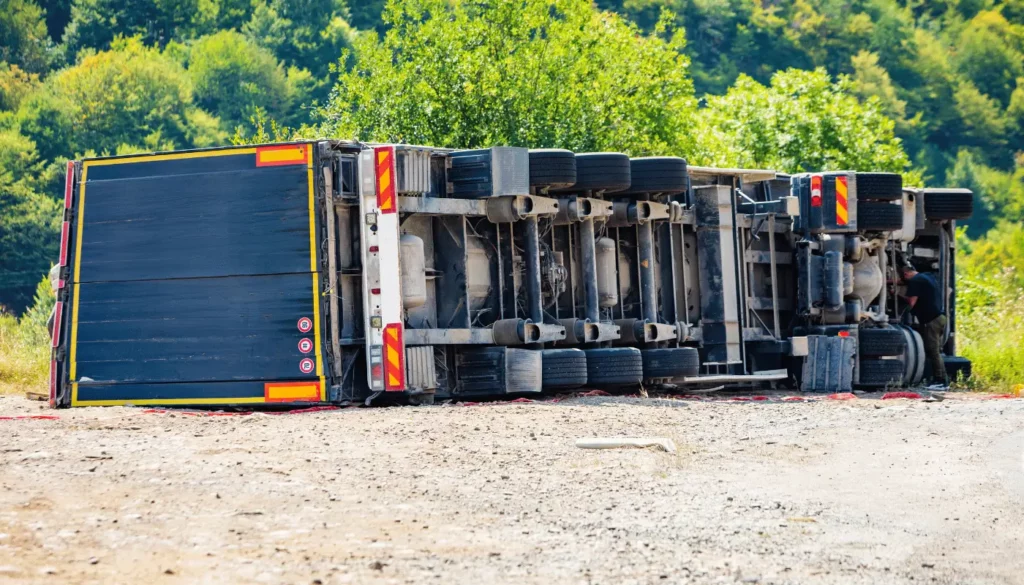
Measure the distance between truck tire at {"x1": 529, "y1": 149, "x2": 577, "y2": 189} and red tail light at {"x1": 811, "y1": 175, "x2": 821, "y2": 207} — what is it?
4868mm

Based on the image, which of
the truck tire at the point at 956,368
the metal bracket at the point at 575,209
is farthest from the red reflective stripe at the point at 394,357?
the truck tire at the point at 956,368

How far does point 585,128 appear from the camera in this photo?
3928 cm

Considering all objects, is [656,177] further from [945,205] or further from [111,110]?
[111,110]

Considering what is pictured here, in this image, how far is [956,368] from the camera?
71.1 ft

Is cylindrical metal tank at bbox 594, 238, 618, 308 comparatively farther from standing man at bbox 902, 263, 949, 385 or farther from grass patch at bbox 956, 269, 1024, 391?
grass patch at bbox 956, 269, 1024, 391

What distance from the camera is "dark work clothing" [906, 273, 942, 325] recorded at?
21.3 m

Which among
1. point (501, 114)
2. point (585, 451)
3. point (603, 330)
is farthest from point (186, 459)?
point (501, 114)

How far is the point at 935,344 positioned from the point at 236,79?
2916 inches

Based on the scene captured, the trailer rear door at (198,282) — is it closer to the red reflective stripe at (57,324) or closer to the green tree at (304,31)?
the red reflective stripe at (57,324)

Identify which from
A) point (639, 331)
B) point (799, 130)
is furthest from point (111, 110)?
point (639, 331)

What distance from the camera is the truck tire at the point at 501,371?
15.2 meters

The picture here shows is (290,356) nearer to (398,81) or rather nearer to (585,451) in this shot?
(585,451)

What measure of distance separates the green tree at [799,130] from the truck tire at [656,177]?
31.5 metres

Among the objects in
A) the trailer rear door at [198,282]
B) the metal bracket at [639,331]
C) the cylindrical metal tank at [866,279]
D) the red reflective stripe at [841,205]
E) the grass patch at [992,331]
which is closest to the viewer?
the trailer rear door at [198,282]
